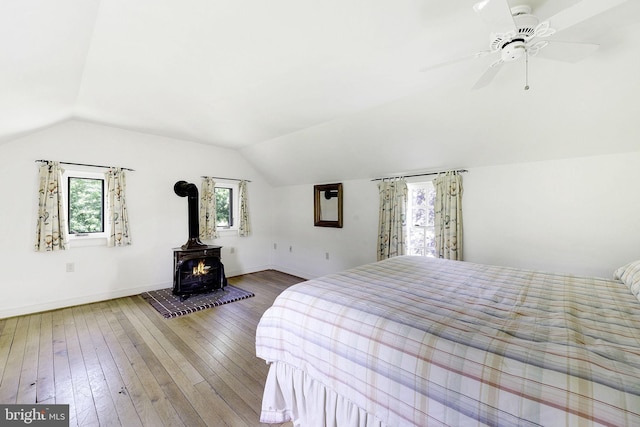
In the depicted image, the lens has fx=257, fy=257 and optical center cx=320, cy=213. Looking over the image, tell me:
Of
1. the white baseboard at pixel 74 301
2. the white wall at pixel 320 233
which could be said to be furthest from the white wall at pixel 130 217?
the white wall at pixel 320 233

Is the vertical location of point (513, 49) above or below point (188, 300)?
above

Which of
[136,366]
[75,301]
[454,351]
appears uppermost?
[454,351]

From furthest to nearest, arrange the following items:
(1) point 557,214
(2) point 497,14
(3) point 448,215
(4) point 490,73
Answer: (3) point 448,215 < (1) point 557,214 < (4) point 490,73 < (2) point 497,14

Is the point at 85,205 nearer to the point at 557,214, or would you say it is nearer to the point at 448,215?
the point at 448,215

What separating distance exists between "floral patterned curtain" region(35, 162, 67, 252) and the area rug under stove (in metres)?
1.34

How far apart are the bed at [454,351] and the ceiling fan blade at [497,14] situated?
152cm

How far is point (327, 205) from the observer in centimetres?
516

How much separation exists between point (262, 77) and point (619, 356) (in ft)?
9.08

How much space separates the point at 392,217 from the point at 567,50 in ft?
8.93

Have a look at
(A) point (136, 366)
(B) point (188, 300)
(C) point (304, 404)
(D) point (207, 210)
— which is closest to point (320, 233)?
(D) point (207, 210)

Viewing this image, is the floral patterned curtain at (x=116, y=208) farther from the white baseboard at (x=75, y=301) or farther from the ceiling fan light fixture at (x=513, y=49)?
the ceiling fan light fixture at (x=513, y=49)

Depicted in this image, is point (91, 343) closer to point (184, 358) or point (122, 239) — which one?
point (184, 358)

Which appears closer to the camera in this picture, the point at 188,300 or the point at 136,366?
the point at 136,366

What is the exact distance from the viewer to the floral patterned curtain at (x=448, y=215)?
3.46m
